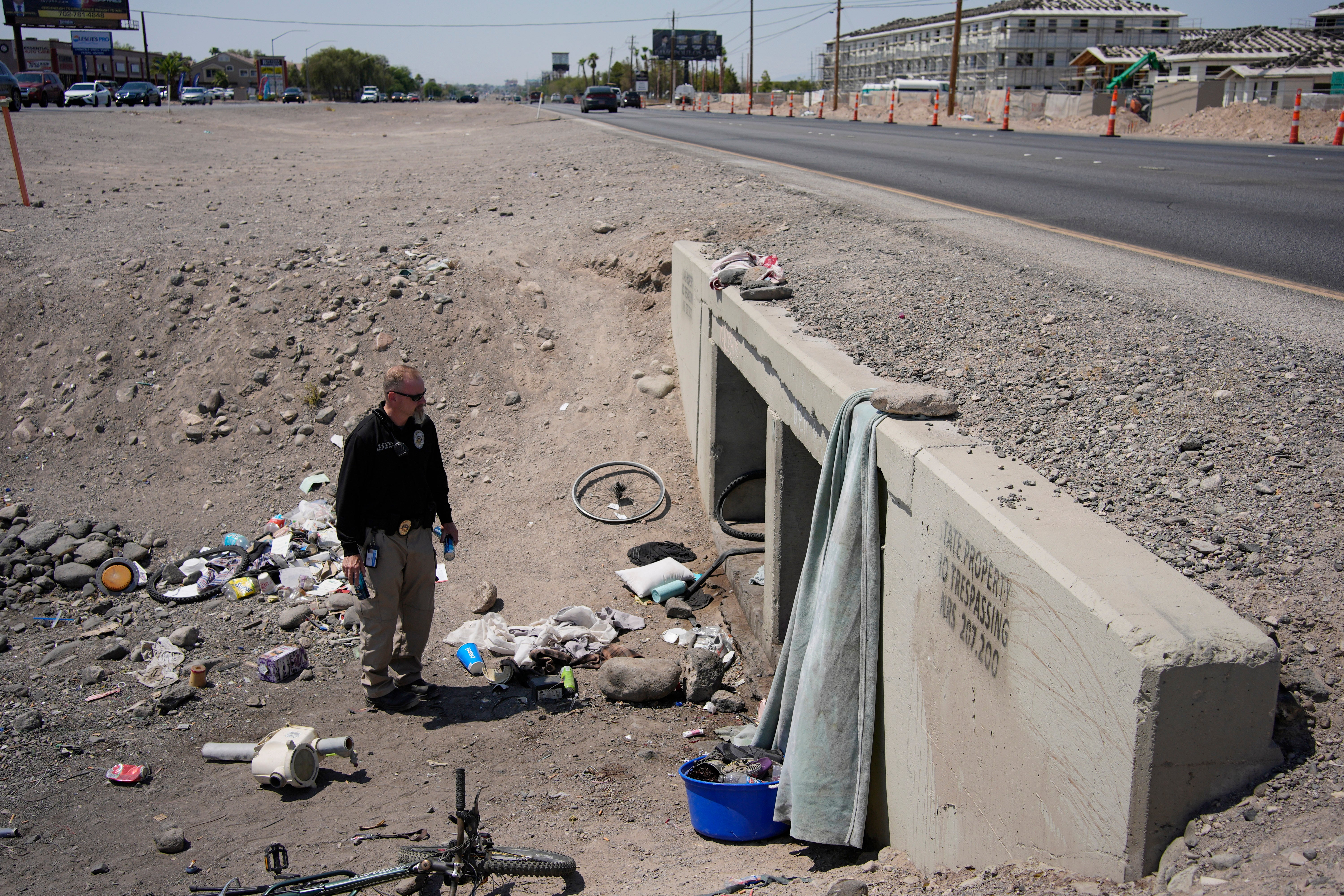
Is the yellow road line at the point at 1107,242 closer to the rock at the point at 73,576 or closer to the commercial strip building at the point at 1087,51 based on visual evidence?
the rock at the point at 73,576

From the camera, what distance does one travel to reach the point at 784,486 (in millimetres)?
5824

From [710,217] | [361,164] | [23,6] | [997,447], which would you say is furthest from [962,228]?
[23,6]

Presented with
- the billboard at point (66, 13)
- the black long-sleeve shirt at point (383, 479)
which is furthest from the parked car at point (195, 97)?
the black long-sleeve shirt at point (383, 479)

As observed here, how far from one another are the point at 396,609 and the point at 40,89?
158 ft

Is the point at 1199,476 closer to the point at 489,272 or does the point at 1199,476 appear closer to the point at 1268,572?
the point at 1268,572

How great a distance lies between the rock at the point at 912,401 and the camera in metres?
3.80

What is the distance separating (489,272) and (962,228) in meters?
5.31

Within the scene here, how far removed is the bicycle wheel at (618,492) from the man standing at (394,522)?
283cm

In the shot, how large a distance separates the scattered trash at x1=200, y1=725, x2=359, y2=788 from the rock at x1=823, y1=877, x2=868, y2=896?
286 cm

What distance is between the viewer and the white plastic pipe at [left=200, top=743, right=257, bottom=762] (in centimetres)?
510

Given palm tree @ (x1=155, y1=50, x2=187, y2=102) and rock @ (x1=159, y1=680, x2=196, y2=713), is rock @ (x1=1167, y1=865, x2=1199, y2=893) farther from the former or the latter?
palm tree @ (x1=155, y1=50, x2=187, y2=102)

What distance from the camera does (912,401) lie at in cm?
380

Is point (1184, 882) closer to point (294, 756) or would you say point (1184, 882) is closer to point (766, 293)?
point (294, 756)

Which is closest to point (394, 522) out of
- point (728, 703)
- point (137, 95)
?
point (728, 703)
